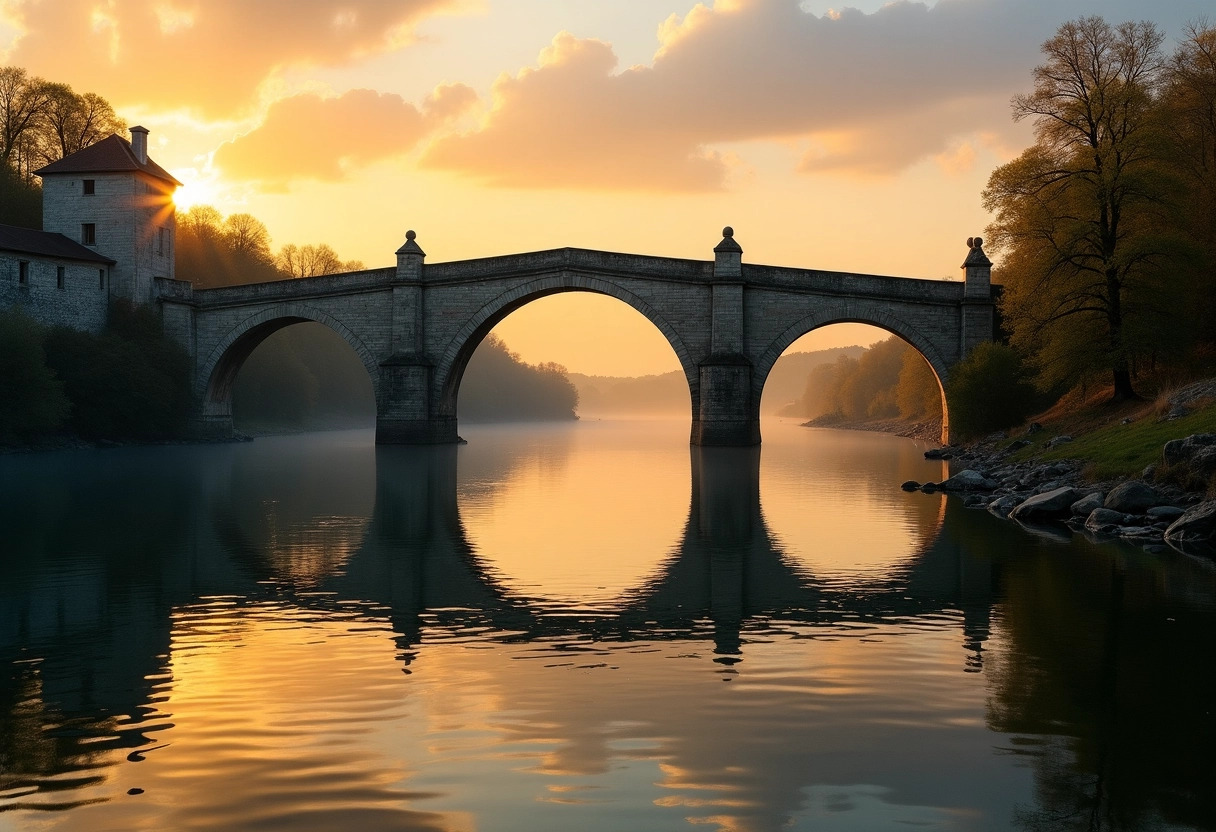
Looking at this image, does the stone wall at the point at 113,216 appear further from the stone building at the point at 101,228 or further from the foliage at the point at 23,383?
the foliage at the point at 23,383

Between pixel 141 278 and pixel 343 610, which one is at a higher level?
pixel 141 278

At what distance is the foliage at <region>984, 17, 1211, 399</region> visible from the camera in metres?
26.2

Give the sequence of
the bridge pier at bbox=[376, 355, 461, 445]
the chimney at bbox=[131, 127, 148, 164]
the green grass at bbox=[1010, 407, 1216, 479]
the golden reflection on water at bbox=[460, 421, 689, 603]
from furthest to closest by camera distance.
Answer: the chimney at bbox=[131, 127, 148, 164]
the bridge pier at bbox=[376, 355, 461, 445]
the green grass at bbox=[1010, 407, 1216, 479]
the golden reflection on water at bbox=[460, 421, 689, 603]

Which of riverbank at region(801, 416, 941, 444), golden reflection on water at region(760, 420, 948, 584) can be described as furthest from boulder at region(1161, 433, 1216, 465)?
riverbank at region(801, 416, 941, 444)

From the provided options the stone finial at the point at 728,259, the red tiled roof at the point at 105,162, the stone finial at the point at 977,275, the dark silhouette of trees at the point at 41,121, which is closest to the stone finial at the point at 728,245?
the stone finial at the point at 728,259

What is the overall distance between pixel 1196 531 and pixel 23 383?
33.2 metres

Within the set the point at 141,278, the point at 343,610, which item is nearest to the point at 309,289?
the point at 141,278

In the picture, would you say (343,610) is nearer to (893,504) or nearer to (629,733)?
(629,733)

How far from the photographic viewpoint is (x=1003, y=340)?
37.0 m

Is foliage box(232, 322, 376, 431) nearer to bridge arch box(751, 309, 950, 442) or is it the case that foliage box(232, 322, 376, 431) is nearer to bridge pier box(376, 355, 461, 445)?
bridge pier box(376, 355, 461, 445)

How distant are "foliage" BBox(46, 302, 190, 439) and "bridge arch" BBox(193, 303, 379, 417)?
3.75 feet

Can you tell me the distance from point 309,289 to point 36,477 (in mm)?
19263

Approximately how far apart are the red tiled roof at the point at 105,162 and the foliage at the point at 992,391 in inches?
1303

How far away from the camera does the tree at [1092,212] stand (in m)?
26.3
